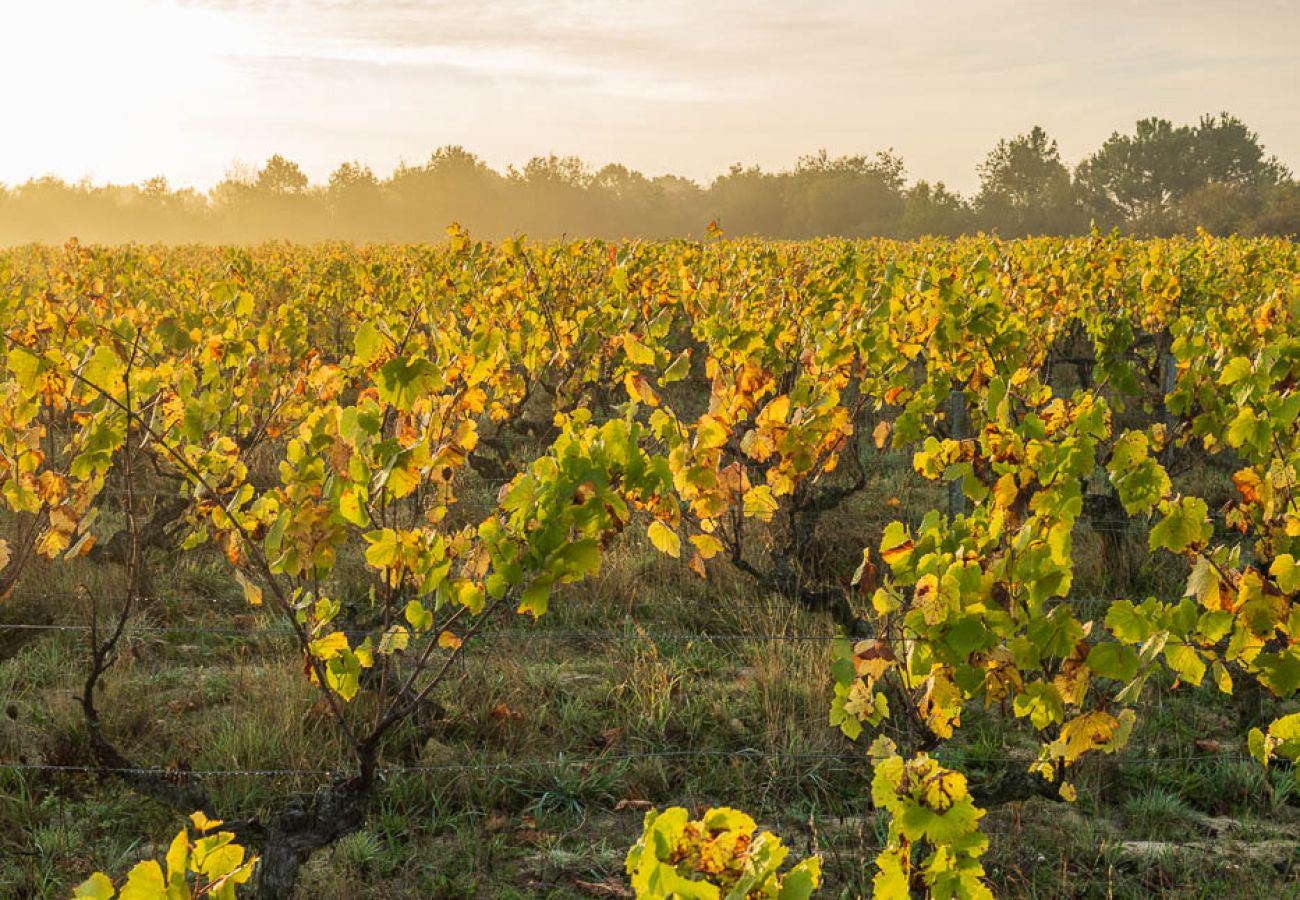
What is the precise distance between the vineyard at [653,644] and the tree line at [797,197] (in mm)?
39946

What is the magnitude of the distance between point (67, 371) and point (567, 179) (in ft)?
174

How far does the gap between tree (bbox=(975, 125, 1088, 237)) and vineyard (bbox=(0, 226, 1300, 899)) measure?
140 ft

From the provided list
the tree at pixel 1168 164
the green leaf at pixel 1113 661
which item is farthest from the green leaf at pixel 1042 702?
the tree at pixel 1168 164

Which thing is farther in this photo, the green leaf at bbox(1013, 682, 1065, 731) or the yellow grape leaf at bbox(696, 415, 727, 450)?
the yellow grape leaf at bbox(696, 415, 727, 450)

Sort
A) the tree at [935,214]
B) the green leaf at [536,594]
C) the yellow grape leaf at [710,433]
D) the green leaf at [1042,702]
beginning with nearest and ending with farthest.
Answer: the green leaf at [536,594] < the green leaf at [1042,702] < the yellow grape leaf at [710,433] < the tree at [935,214]

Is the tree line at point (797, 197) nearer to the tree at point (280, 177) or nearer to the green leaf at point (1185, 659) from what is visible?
the tree at point (280, 177)

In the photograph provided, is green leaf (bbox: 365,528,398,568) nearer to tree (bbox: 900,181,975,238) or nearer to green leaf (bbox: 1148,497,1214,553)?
green leaf (bbox: 1148,497,1214,553)

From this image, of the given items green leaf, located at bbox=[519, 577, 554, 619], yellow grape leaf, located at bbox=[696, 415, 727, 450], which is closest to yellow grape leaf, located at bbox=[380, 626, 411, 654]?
green leaf, located at bbox=[519, 577, 554, 619]

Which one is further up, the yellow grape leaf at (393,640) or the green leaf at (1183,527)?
the green leaf at (1183,527)

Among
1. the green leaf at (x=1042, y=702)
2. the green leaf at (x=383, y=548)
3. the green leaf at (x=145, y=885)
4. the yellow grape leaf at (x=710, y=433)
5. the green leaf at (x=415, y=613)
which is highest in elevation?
the yellow grape leaf at (x=710, y=433)

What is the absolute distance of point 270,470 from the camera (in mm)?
7160

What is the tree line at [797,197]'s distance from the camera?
4672cm

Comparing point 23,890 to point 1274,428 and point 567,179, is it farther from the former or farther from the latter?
point 567,179

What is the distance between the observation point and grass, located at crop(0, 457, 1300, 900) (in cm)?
311
